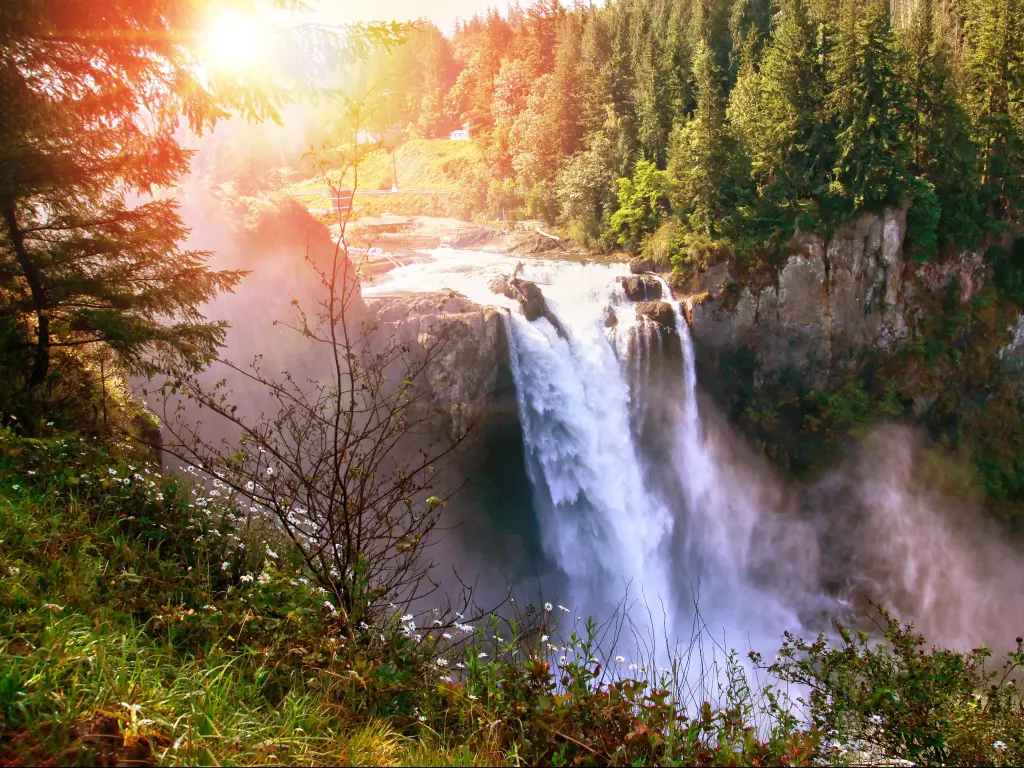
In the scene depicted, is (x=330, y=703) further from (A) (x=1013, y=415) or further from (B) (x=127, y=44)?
(A) (x=1013, y=415)

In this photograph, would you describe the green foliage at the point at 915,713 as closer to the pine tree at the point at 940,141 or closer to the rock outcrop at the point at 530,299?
the rock outcrop at the point at 530,299

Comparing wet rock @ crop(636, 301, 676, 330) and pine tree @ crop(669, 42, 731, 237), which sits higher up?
pine tree @ crop(669, 42, 731, 237)

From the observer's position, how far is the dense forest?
749 inches

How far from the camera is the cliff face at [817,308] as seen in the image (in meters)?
19.7

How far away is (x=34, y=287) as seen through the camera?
18.9 ft

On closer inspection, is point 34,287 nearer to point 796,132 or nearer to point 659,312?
point 659,312

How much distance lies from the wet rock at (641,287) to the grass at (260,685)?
1490cm

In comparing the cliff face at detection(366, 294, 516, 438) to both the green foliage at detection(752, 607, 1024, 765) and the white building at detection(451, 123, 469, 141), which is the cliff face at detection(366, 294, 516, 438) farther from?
the white building at detection(451, 123, 469, 141)

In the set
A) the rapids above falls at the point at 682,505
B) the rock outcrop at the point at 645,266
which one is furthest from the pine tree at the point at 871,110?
the rapids above falls at the point at 682,505

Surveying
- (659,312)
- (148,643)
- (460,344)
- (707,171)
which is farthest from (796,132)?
(148,643)

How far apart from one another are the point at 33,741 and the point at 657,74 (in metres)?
27.9

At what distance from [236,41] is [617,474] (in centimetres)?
1436

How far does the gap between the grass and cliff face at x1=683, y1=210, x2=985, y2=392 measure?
639 inches

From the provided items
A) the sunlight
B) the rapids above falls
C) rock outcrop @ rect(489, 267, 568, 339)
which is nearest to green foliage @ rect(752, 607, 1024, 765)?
the sunlight
